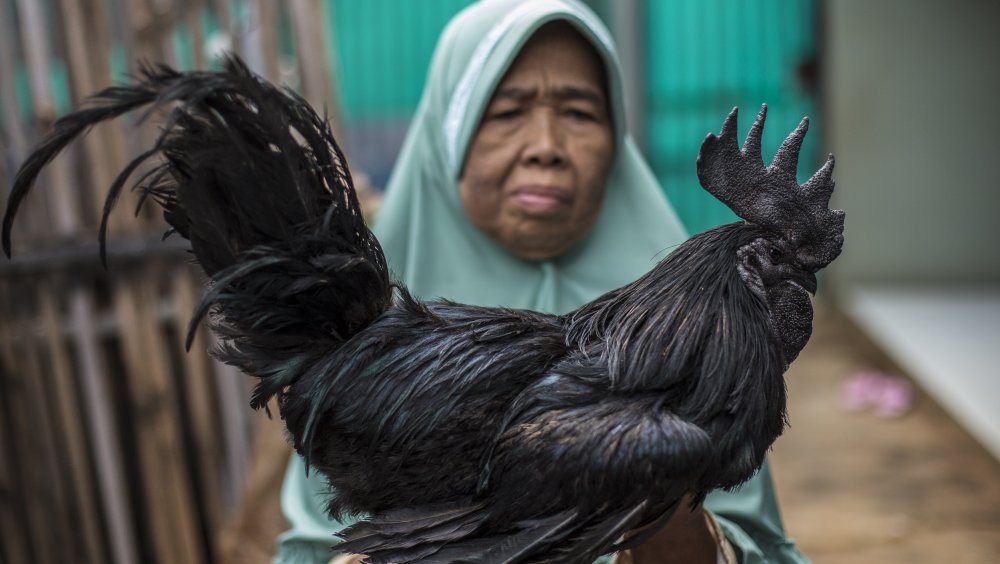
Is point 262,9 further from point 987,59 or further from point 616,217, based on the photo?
point 987,59

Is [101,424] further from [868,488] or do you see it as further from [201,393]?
[868,488]

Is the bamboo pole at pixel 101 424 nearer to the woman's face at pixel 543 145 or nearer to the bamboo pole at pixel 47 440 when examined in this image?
the bamboo pole at pixel 47 440

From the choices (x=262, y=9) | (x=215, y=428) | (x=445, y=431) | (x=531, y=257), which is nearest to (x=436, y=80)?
(x=531, y=257)

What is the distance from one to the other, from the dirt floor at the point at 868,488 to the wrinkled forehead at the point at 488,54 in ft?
4.97

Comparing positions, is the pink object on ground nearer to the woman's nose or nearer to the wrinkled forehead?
the wrinkled forehead

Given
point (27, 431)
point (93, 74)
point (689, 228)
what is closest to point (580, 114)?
point (93, 74)

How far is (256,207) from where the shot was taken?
1114mm

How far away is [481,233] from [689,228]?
4.04 m

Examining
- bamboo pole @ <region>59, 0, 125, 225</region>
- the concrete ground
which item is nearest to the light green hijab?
bamboo pole @ <region>59, 0, 125, 225</region>

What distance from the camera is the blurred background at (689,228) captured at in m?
2.73

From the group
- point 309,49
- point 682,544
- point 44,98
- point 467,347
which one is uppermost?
point 309,49

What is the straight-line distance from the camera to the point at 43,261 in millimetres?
2650

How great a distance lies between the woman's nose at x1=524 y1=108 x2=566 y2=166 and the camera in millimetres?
1502

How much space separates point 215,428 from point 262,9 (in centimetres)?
146
